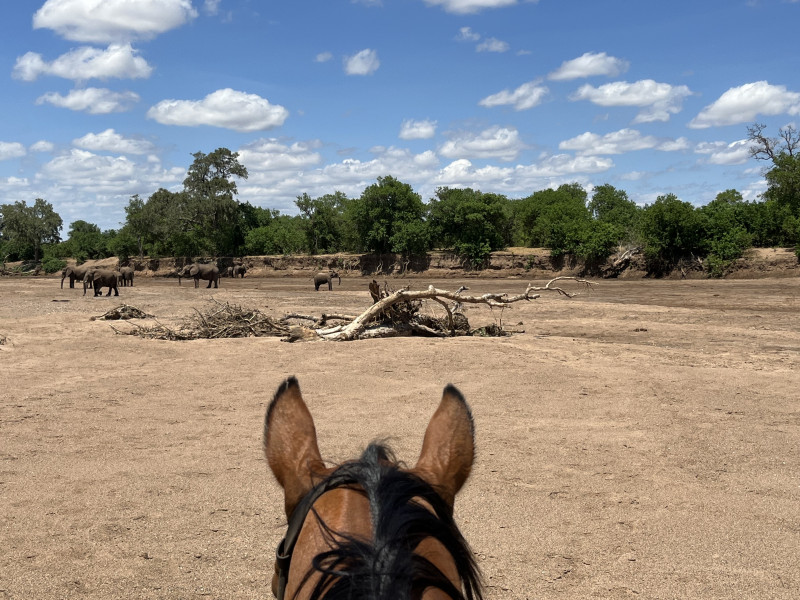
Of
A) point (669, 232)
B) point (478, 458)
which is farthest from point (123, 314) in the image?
point (669, 232)

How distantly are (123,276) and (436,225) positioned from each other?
23725 millimetres

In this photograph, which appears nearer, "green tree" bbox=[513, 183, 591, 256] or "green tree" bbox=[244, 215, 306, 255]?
"green tree" bbox=[513, 183, 591, 256]

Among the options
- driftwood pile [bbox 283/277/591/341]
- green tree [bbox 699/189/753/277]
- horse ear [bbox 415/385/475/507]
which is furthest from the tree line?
horse ear [bbox 415/385/475/507]

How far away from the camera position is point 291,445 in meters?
1.98

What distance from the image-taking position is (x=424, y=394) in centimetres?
899

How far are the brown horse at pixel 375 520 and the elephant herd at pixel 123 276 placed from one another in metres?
31.5

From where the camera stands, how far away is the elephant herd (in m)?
30.9

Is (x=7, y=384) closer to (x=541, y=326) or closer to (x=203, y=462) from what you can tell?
(x=203, y=462)

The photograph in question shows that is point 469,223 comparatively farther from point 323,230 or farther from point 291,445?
point 291,445

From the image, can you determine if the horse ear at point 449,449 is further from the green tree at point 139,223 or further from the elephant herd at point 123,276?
the green tree at point 139,223

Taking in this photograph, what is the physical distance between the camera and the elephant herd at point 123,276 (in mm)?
30922

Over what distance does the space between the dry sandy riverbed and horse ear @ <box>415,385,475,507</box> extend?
223cm

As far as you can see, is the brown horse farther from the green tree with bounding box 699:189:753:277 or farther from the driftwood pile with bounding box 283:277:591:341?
the green tree with bounding box 699:189:753:277

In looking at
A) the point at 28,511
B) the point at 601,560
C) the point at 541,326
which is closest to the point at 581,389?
the point at 601,560
